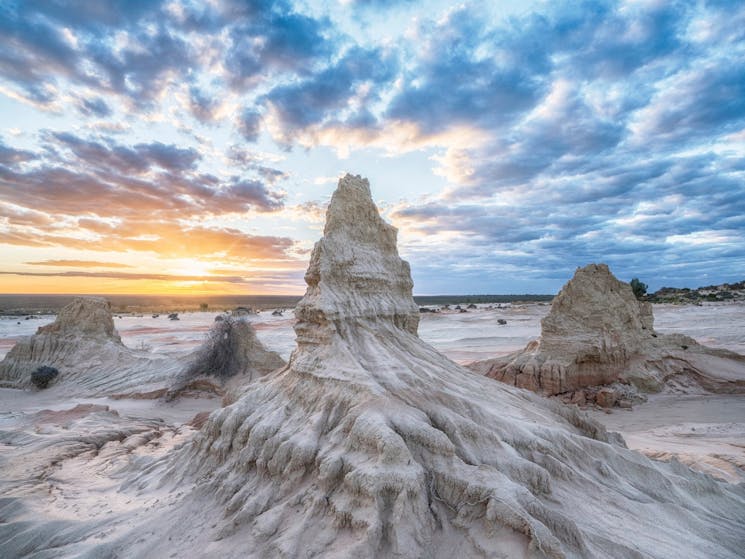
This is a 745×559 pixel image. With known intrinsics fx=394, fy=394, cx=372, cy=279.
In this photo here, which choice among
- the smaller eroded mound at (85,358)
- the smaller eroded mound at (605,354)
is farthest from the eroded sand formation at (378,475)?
the smaller eroded mound at (85,358)

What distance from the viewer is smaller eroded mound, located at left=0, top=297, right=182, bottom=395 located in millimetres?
16531

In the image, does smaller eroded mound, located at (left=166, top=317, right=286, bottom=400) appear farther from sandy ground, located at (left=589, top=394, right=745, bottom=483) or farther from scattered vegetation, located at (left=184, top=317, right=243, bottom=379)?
sandy ground, located at (left=589, top=394, right=745, bottom=483)

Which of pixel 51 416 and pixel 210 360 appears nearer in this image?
pixel 51 416

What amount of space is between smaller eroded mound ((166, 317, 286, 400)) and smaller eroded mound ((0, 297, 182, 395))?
148 centimetres

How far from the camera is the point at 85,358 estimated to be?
18.1 meters

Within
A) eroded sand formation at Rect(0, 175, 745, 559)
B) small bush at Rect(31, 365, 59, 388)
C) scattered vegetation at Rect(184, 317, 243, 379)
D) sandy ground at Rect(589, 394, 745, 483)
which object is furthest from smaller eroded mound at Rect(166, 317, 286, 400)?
sandy ground at Rect(589, 394, 745, 483)

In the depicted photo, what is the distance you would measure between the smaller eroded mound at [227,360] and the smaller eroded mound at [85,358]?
4.86 feet

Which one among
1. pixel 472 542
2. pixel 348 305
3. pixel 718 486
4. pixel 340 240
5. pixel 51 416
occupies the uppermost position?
pixel 340 240

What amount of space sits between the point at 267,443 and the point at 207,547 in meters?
1.20

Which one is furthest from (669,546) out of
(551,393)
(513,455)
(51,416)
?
(51,416)

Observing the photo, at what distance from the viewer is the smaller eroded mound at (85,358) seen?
16.5 meters

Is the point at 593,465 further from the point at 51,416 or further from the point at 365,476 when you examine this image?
the point at 51,416

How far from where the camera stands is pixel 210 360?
1638 cm

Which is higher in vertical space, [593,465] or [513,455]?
[513,455]
